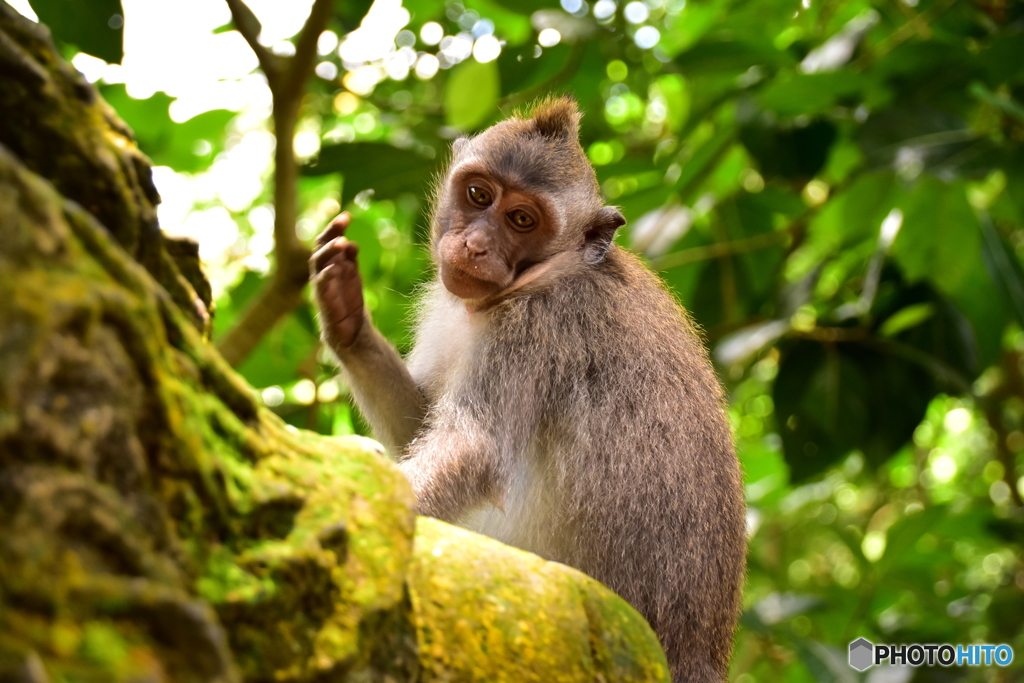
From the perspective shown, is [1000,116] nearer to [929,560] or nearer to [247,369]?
[929,560]

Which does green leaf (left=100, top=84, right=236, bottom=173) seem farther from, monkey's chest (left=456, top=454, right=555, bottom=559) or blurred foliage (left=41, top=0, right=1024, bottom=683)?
monkey's chest (left=456, top=454, right=555, bottom=559)

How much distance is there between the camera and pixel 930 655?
5359mm

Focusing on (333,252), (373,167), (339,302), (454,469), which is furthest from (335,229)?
(373,167)

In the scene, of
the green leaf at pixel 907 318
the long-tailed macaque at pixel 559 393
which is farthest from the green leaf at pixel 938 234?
the long-tailed macaque at pixel 559 393

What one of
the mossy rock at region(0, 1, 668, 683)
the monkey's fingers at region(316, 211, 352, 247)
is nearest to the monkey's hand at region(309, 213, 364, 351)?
the monkey's fingers at region(316, 211, 352, 247)

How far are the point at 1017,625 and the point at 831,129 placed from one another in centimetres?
331

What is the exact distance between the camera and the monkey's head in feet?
12.2

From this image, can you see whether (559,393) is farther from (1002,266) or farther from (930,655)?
(930,655)

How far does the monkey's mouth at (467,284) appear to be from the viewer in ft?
12.1

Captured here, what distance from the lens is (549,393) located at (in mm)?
3398

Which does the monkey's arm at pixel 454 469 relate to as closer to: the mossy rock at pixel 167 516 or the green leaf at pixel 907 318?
the mossy rock at pixel 167 516

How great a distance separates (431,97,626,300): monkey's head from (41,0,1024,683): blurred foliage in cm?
75

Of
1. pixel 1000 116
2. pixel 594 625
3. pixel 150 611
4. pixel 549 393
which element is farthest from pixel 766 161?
pixel 150 611

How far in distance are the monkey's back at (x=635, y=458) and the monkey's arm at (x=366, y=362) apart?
56 centimetres
